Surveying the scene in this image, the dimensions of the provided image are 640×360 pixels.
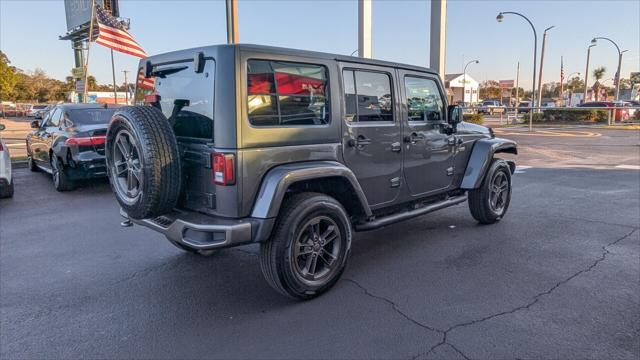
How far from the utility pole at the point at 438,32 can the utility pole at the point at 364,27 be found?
9.22 ft

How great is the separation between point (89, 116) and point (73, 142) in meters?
0.80

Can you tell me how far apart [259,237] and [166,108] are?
1459 mm

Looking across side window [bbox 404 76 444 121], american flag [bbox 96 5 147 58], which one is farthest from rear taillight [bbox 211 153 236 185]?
american flag [bbox 96 5 147 58]

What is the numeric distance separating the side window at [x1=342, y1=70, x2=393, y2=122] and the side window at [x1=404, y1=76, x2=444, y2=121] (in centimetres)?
35

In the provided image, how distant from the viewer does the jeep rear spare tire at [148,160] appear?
3209 mm

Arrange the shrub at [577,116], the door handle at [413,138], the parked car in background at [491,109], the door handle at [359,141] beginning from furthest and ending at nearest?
the shrub at [577,116], the parked car in background at [491,109], the door handle at [413,138], the door handle at [359,141]

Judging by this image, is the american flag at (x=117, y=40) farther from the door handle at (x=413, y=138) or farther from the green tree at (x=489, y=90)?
the green tree at (x=489, y=90)

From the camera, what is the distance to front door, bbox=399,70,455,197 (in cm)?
461

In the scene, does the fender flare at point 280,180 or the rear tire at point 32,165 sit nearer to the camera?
the fender flare at point 280,180

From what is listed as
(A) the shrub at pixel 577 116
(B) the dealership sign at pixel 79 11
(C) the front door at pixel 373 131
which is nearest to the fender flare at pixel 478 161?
(C) the front door at pixel 373 131

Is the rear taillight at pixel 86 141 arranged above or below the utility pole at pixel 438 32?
below

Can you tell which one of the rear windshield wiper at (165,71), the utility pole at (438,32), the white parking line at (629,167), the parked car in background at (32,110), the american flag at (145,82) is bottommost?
the white parking line at (629,167)

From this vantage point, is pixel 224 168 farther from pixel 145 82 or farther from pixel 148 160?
pixel 145 82

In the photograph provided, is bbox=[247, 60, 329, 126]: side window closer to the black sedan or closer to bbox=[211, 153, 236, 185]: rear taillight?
bbox=[211, 153, 236, 185]: rear taillight
